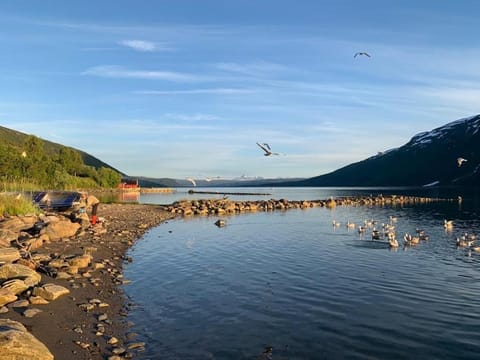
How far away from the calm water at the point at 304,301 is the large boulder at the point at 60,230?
5592mm

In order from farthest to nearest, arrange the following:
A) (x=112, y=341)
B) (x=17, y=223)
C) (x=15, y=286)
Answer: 1. (x=17, y=223)
2. (x=15, y=286)
3. (x=112, y=341)

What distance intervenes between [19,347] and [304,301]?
11.1 meters

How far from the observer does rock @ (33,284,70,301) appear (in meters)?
15.5

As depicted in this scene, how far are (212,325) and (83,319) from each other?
4.46 metres

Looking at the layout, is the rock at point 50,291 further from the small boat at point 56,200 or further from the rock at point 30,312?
the small boat at point 56,200

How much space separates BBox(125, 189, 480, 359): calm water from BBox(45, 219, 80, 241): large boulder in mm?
5592

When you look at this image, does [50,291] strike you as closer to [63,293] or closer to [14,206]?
[63,293]

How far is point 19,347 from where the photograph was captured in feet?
33.2

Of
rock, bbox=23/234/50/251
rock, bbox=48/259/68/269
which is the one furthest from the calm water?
rock, bbox=23/234/50/251

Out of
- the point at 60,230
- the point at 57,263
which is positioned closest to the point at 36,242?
the point at 60,230

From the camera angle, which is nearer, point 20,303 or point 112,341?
point 112,341

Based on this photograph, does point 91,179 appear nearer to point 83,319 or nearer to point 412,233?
point 412,233

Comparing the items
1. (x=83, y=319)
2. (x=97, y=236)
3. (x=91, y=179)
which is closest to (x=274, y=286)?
(x=83, y=319)

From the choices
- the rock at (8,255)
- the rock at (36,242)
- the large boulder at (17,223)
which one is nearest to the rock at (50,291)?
the rock at (8,255)
